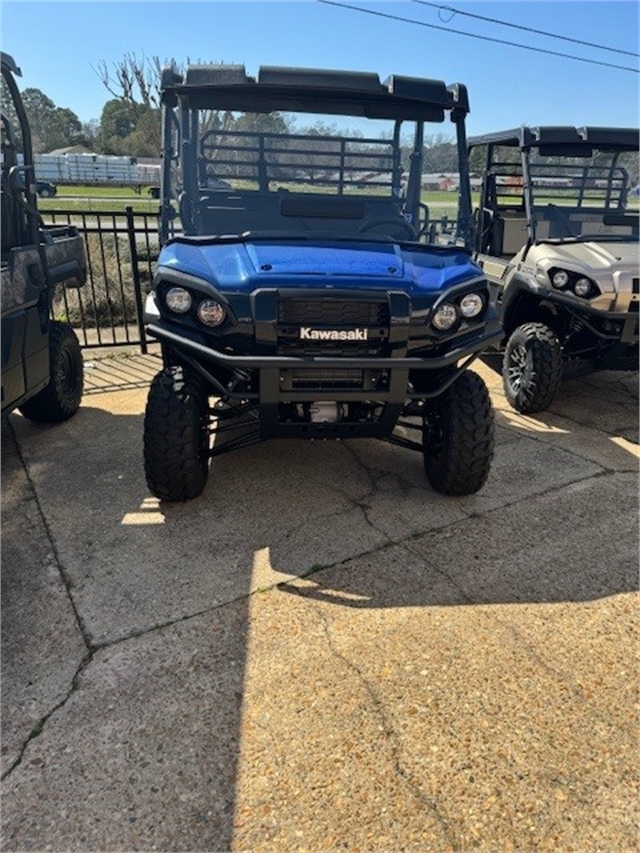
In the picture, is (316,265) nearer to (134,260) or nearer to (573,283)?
(573,283)

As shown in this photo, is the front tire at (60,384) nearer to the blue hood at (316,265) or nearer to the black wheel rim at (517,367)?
the blue hood at (316,265)

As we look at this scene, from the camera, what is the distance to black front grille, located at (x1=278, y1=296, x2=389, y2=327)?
9.34 feet

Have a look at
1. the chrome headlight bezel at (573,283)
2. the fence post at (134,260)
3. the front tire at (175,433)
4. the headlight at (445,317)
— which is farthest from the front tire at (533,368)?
the fence post at (134,260)

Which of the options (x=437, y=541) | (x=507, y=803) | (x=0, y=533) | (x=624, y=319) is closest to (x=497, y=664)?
(x=507, y=803)

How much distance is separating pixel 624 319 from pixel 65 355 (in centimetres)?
411

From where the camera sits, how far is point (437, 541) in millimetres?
3139

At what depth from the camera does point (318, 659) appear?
233cm

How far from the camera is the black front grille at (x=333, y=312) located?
2.85 m

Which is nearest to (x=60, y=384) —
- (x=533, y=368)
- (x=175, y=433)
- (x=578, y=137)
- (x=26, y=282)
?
(x=26, y=282)

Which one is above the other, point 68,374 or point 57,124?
point 57,124

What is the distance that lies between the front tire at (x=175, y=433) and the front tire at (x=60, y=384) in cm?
151

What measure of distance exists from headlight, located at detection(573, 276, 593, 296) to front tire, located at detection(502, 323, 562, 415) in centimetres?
38

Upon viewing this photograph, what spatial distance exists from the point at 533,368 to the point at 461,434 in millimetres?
1814

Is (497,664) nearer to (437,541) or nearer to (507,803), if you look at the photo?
(507,803)
